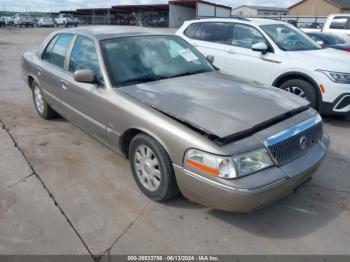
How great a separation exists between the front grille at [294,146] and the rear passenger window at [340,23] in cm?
1214

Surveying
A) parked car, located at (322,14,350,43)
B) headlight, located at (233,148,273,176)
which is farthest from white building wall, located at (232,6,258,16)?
headlight, located at (233,148,273,176)

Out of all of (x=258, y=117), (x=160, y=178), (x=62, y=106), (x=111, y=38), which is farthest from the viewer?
(x=62, y=106)

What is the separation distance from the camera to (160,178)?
9.45 ft

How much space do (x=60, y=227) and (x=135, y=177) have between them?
2.90 feet

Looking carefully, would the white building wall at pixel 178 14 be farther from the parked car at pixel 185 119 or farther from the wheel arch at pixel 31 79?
the parked car at pixel 185 119

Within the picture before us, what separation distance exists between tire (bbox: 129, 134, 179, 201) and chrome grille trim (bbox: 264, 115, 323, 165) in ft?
2.92

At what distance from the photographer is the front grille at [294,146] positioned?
255cm

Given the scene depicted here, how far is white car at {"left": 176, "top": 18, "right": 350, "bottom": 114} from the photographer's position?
4.96m

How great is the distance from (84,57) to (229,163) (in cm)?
246

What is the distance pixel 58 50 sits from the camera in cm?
459

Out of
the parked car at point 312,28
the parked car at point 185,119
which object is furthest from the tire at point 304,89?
the parked car at point 312,28

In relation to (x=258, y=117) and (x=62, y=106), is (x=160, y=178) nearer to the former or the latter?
(x=258, y=117)

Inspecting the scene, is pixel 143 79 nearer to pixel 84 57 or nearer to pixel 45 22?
pixel 84 57

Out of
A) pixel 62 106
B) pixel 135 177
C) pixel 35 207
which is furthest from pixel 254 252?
pixel 62 106
